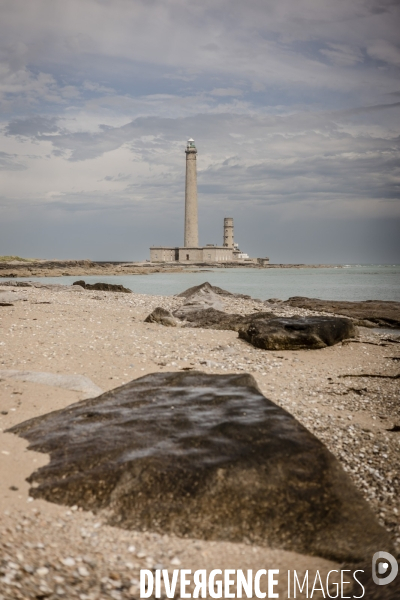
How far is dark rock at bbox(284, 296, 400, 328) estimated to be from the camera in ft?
61.9

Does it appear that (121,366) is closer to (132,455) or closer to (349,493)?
(132,455)

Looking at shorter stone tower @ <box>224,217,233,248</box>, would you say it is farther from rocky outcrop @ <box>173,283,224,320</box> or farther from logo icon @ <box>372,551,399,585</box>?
logo icon @ <box>372,551,399,585</box>

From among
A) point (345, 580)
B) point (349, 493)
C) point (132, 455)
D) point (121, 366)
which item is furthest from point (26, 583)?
point (121, 366)

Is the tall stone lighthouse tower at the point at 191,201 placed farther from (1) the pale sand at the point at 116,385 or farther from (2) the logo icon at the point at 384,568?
(2) the logo icon at the point at 384,568

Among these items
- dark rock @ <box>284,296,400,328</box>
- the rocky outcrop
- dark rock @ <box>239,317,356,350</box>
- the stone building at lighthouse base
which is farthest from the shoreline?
dark rock @ <box>239,317,356,350</box>

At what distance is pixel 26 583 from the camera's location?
2.87 metres

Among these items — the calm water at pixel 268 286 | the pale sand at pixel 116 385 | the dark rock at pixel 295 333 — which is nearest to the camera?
the pale sand at pixel 116 385

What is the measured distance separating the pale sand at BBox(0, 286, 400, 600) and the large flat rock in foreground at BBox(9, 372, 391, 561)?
0.13 m

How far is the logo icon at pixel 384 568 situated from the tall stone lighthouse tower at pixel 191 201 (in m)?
80.4

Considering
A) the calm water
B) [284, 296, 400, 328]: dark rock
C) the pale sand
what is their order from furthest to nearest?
the calm water → [284, 296, 400, 328]: dark rock → the pale sand

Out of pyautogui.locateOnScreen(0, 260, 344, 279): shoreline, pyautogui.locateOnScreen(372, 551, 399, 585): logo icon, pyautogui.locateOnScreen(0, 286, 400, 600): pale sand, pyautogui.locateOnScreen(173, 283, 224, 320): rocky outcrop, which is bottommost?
pyautogui.locateOnScreen(372, 551, 399, 585): logo icon

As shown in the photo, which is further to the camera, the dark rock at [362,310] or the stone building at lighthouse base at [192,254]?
the stone building at lighthouse base at [192,254]

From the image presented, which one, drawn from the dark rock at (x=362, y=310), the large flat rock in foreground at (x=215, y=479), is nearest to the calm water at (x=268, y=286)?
the dark rock at (x=362, y=310)

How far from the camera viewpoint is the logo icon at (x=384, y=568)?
3322mm
